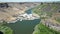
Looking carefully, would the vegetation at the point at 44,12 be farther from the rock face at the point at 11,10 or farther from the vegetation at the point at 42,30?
the rock face at the point at 11,10

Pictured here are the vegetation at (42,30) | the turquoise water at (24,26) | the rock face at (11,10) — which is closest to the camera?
the vegetation at (42,30)

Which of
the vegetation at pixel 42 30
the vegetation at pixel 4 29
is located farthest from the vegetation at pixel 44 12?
the vegetation at pixel 4 29

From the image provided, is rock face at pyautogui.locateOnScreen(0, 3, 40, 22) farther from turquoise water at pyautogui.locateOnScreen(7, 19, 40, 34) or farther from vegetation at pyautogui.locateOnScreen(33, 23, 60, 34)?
vegetation at pyautogui.locateOnScreen(33, 23, 60, 34)

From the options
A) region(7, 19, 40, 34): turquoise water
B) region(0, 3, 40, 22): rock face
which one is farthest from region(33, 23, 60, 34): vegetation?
region(0, 3, 40, 22): rock face

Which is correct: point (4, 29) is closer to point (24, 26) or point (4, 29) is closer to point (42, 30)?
point (24, 26)

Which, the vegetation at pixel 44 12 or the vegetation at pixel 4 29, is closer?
the vegetation at pixel 44 12

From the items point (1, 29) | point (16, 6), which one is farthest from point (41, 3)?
point (1, 29)

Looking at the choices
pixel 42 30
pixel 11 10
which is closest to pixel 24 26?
pixel 42 30
